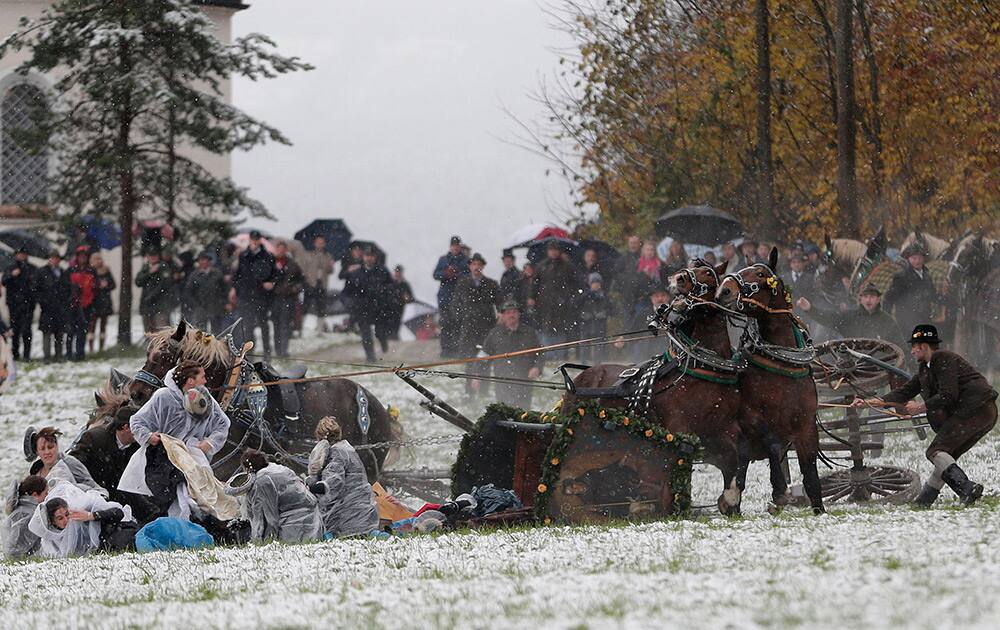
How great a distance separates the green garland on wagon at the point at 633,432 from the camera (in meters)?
13.5

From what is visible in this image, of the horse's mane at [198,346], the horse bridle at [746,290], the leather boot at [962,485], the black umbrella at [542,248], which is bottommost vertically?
the leather boot at [962,485]

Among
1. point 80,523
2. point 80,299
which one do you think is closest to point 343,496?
point 80,523

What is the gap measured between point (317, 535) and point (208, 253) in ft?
57.8

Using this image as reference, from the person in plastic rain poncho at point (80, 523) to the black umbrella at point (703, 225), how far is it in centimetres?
1461

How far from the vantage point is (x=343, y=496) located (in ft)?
47.3


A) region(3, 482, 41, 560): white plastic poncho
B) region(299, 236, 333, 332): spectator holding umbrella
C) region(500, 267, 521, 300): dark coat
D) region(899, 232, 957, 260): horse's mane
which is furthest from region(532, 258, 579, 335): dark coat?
region(3, 482, 41, 560): white plastic poncho

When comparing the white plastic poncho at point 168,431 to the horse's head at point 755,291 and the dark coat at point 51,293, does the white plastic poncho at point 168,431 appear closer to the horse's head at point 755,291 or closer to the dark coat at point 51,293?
the horse's head at point 755,291

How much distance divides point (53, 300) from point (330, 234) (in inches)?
425

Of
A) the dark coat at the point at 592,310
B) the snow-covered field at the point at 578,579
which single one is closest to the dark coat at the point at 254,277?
the dark coat at the point at 592,310

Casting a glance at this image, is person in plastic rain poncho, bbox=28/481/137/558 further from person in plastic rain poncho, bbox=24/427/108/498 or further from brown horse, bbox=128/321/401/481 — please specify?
brown horse, bbox=128/321/401/481

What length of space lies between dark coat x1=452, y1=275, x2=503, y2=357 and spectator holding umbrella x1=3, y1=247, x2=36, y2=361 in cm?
857

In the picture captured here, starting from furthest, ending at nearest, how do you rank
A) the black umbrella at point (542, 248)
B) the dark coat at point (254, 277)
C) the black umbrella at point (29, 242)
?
the black umbrella at point (29, 242) → the dark coat at point (254, 277) → the black umbrella at point (542, 248)

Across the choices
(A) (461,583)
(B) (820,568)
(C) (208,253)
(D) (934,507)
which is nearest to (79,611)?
(A) (461,583)

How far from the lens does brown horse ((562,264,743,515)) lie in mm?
13906
